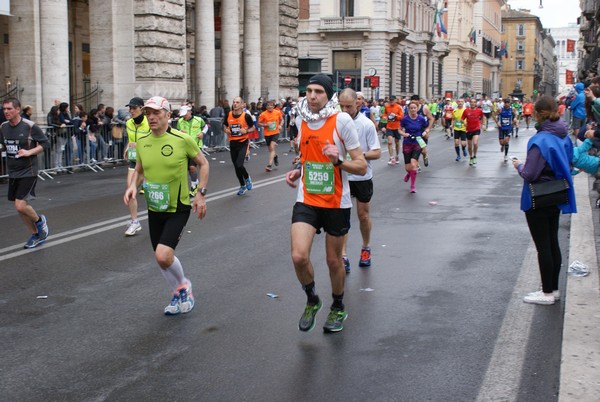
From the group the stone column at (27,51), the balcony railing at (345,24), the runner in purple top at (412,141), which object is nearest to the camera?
the runner in purple top at (412,141)

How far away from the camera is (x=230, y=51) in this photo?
32.9 m

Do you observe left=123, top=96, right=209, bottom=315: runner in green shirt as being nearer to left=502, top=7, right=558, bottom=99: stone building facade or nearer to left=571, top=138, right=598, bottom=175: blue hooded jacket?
left=571, top=138, right=598, bottom=175: blue hooded jacket

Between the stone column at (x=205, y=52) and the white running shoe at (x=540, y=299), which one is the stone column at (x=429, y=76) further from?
the white running shoe at (x=540, y=299)

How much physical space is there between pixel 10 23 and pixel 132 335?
18.1m

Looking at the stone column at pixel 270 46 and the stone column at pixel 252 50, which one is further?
the stone column at pixel 270 46

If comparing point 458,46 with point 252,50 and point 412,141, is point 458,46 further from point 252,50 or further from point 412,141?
point 412,141

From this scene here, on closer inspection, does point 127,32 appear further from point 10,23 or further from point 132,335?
point 132,335

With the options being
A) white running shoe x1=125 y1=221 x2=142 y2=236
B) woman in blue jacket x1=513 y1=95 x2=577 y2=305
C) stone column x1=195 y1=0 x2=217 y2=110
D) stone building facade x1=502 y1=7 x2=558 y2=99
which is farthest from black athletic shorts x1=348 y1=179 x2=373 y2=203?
stone building facade x1=502 y1=7 x2=558 y2=99

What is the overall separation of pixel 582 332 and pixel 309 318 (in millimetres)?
2031

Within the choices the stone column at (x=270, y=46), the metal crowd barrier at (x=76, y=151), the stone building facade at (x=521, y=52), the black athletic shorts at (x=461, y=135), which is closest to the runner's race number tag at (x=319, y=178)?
the metal crowd barrier at (x=76, y=151)

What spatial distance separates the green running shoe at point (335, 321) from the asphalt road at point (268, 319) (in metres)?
0.08

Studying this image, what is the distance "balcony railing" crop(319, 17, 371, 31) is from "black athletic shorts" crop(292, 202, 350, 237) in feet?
191

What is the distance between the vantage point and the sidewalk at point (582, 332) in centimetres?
501

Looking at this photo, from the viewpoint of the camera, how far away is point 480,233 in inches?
432
